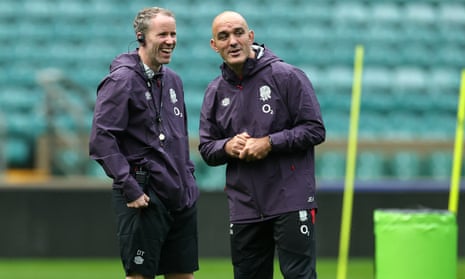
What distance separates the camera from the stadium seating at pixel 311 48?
1517 centimetres

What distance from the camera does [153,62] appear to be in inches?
234

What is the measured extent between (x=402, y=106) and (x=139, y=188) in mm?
9996

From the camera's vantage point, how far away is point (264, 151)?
5832 millimetres

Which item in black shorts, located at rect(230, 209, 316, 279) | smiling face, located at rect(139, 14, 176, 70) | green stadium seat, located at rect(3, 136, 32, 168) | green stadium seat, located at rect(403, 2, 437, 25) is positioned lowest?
green stadium seat, located at rect(3, 136, 32, 168)

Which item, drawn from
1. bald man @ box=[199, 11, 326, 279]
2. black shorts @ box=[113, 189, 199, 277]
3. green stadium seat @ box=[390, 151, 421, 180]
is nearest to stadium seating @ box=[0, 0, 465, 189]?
green stadium seat @ box=[390, 151, 421, 180]

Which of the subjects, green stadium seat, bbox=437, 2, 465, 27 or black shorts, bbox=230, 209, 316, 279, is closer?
black shorts, bbox=230, 209, 316, 279

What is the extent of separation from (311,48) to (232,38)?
35.7 ft

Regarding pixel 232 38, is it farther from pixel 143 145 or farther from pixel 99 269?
pixel 99 269

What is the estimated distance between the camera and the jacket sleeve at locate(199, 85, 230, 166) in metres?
6.04

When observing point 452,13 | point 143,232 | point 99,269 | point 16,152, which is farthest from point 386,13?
point 143,232

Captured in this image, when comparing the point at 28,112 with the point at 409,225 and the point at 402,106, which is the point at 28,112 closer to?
the point at 402,106

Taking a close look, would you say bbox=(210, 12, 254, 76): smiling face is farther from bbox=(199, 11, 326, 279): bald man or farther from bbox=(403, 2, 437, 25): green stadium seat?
bbox=(403, 2, 437, 25): green stadium seat

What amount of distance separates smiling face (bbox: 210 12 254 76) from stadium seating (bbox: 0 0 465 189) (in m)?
8.44

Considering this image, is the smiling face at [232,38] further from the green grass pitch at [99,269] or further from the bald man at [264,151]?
the green grass pitch at [99,269]
